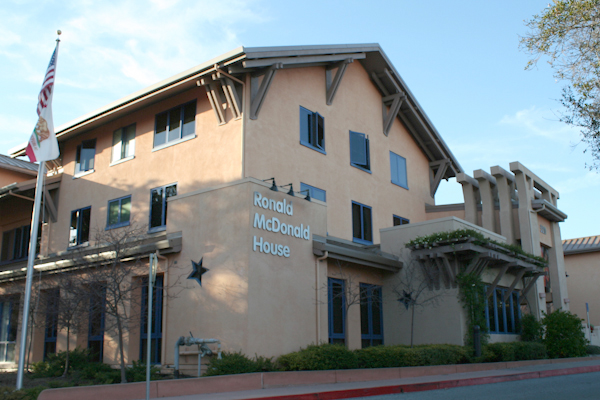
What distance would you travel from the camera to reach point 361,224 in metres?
23.8

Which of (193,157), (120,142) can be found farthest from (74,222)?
(193,157)

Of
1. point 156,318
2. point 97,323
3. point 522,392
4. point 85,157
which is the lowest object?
point 522,392

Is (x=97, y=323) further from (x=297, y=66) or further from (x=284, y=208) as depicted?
(x=297, y=66)

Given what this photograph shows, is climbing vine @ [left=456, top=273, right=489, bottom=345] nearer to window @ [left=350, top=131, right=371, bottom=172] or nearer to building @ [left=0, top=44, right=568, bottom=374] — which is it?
building @ [left=0, top=44, right=568, bottom=374]

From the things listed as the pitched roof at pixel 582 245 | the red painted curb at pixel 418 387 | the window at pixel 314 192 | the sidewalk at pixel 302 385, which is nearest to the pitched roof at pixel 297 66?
the window at pixel 314 192

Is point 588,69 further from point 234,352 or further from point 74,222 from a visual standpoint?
point 74,222

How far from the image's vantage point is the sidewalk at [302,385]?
37.7 feet

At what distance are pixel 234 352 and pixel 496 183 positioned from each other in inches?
692

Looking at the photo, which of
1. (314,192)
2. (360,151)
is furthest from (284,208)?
(360,151)

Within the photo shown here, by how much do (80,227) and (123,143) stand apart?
4.09 meters

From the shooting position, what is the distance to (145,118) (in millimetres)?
22656

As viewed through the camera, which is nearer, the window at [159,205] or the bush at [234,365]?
the bush at [234,365]

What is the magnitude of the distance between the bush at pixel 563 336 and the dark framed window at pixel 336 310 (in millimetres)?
9975

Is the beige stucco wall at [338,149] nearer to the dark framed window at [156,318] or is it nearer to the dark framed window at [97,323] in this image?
the dark framed window at [156,318]
